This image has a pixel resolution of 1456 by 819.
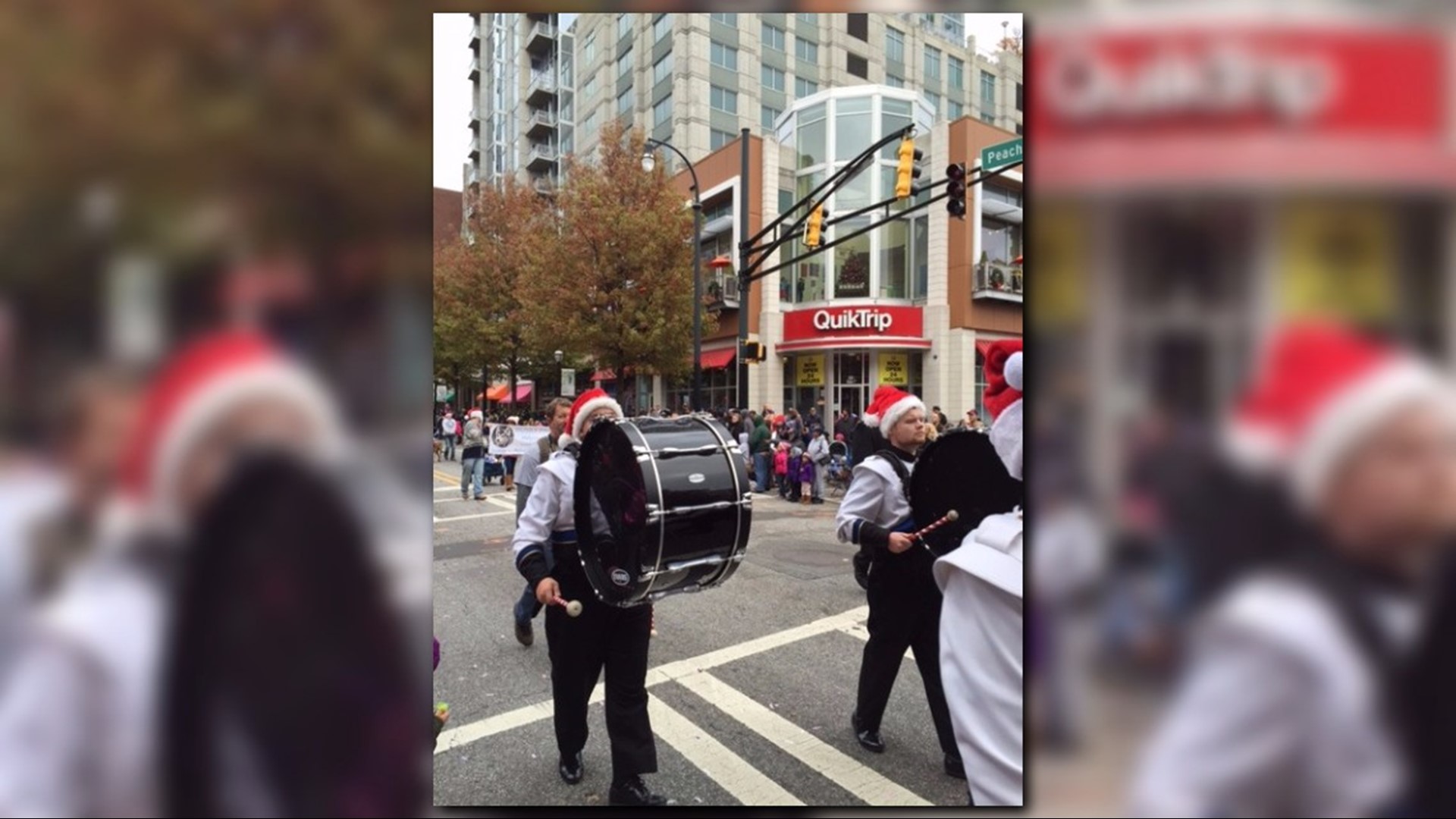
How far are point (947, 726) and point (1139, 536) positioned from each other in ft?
7.41

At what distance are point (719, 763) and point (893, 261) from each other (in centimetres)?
1966

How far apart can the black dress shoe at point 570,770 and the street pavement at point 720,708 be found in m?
0.04

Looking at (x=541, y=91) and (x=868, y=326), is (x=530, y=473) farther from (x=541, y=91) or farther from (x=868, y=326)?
(x=541, y=91)

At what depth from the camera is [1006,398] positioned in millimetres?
2410

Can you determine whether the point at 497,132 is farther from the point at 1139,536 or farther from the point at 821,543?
the point at 1139,536

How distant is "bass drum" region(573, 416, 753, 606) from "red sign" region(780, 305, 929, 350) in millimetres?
17454

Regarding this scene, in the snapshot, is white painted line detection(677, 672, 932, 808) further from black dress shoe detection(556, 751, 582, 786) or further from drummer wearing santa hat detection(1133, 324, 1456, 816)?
drummer wearing santa hat detection(1133, 324, 1456, 816)

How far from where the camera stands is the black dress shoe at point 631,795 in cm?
298

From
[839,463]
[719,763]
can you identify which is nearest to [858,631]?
[719,763]

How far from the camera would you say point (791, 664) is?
185 inches

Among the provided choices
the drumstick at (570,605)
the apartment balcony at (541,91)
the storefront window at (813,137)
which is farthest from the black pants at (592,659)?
the apartment balcony at (541,91)

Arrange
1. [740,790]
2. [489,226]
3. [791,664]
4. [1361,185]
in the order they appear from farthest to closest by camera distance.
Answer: [489,226]
[791,664]
[740,790]
[1361,185]

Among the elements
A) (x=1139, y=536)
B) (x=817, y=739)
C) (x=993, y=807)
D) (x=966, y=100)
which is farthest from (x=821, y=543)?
(x=966, y=100)

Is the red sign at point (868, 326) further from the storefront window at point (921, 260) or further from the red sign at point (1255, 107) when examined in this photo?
the red sign at point (1255, 107)
